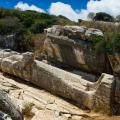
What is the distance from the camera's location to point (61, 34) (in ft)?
56.8

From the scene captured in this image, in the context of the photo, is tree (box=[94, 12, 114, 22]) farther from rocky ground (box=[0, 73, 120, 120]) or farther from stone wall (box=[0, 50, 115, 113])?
rocky ground (box=[0, 73, 120, 120])

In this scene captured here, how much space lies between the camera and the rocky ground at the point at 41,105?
12.1 metres

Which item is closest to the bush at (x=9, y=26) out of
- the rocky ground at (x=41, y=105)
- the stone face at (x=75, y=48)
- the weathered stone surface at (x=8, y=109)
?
the stone face at (x=75, y=48)

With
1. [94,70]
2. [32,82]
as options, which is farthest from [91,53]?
[32,82]

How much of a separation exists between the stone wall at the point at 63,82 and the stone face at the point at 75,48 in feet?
4.26

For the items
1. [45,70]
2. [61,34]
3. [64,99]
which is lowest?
[64,99]

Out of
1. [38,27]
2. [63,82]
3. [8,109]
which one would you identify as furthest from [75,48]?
[8,109]

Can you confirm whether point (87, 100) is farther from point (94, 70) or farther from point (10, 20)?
point (10, 20)

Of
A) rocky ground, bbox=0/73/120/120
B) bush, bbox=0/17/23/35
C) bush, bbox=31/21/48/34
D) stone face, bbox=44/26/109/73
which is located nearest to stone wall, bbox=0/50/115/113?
rocky ground, bbox=0/73/120/120

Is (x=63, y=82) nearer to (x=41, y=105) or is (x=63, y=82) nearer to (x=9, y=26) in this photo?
(x=41, y=105)

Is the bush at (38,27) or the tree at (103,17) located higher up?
the tree at (103,17)

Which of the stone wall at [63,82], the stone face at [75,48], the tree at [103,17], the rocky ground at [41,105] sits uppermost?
the tree at [103,17]

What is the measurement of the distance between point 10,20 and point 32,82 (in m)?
9.28

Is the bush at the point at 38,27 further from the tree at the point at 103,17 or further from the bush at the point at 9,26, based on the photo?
the tree at the point at 103,17
